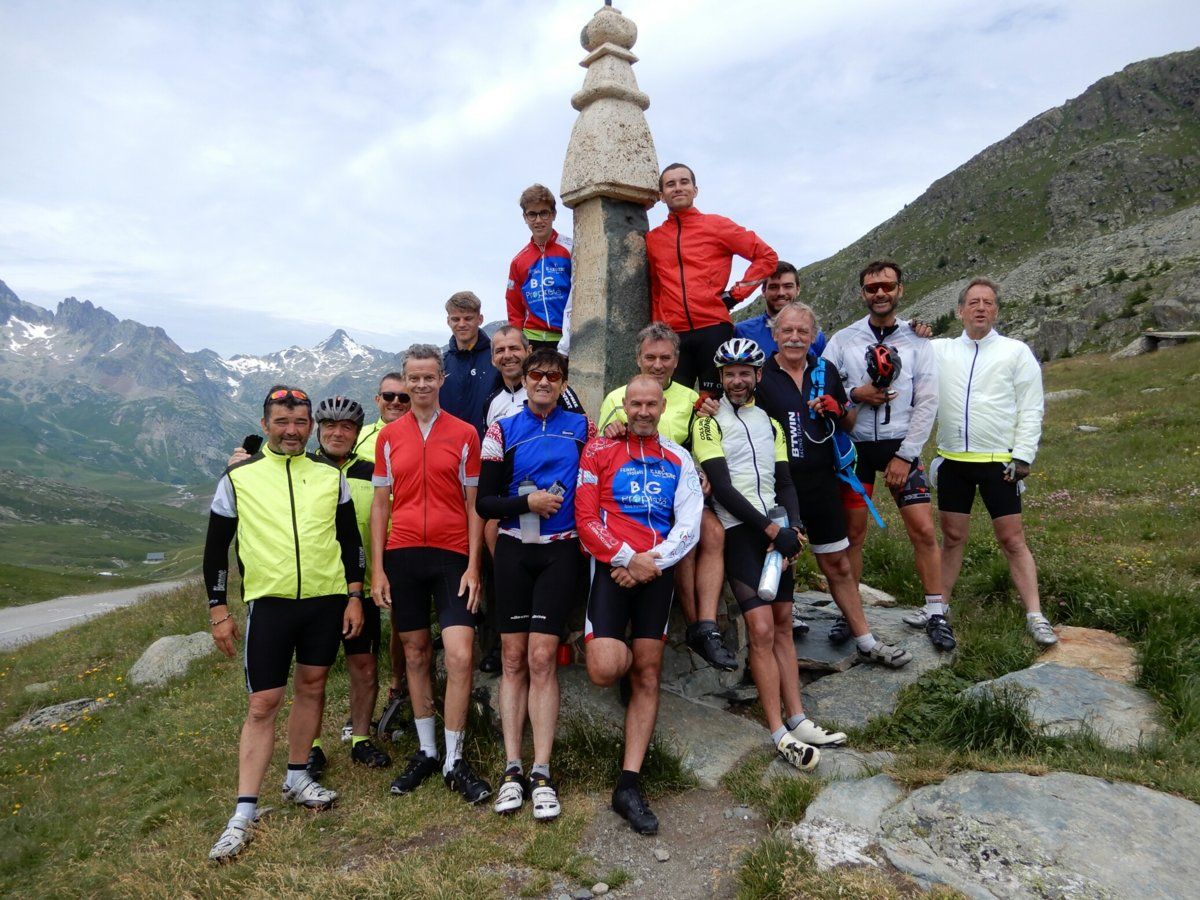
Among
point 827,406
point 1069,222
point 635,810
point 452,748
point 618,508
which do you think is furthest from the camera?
point 1069,222

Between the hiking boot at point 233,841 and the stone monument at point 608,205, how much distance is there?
4305mm

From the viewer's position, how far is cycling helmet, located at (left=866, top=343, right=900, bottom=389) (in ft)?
20.1

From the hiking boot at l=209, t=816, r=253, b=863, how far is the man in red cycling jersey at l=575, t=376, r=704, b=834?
258 centimetres

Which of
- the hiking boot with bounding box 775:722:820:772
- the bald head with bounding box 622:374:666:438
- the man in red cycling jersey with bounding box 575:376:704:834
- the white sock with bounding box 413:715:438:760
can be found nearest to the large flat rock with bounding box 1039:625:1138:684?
the hiking boot with bounding box 775:722:820:772

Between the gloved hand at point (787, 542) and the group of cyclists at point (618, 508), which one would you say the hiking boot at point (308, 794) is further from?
the gloved hand at point (787, 542)

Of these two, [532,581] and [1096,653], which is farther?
[1096,653]

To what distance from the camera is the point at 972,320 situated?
254 inches

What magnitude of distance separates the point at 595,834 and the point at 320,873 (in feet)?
5.59

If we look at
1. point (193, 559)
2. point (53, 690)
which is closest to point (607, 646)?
point (53, 690)

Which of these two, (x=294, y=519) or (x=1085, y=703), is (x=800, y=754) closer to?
(x=1085, y=703)

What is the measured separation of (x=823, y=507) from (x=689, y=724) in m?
2.11

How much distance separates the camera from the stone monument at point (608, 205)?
6809 millimetres

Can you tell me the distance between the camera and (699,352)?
6.35 m

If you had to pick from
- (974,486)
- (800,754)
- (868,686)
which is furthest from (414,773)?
(974,486)
